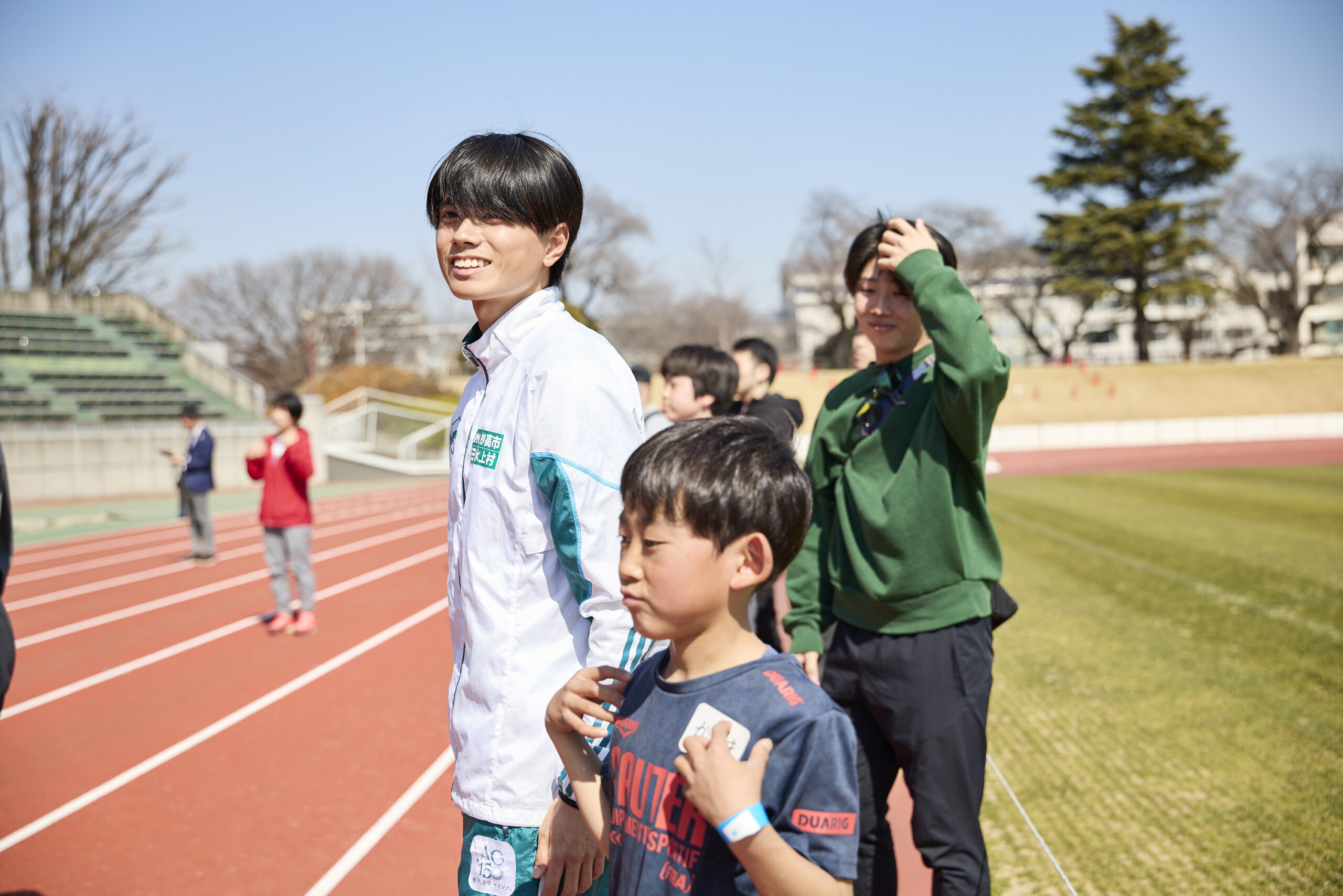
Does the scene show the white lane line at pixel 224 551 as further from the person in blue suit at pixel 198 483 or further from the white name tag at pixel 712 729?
the white name tag at pixel 712 729

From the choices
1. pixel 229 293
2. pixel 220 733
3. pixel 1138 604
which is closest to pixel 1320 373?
pixel 1138 604

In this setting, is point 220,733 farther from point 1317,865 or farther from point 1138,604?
point 1138,604

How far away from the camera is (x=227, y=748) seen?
5449 mm

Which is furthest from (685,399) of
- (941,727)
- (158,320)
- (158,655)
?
(158,320)

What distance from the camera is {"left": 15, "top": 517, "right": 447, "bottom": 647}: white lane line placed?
8492mm

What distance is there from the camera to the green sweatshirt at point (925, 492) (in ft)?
7.32

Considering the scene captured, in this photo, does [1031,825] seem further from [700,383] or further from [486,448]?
[486,448]

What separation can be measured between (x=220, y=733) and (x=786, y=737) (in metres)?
5.25

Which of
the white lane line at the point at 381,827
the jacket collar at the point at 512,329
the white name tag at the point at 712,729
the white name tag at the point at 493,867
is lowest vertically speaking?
the white lane line at the point at 381,827

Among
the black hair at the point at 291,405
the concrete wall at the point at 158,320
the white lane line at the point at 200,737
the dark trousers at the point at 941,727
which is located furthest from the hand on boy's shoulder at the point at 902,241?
the concrete wall at the point at 158,320

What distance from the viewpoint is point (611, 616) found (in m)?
Result: 1.72

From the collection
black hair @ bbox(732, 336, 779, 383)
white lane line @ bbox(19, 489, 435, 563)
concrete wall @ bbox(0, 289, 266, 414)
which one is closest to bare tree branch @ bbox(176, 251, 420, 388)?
concrete wall @ bbox(0, 289, 266, 414)

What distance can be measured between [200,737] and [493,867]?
461cm

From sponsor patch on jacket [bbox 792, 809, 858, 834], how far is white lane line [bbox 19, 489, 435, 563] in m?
14.0
